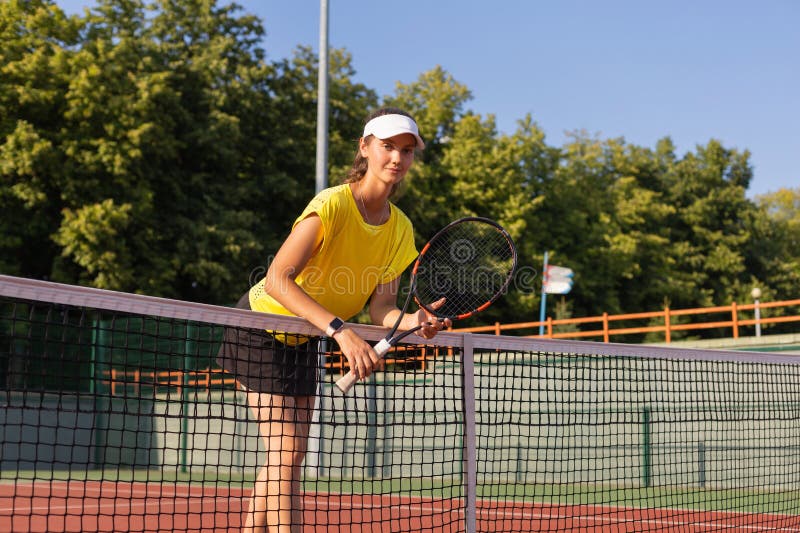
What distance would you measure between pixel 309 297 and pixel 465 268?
140 centimetres

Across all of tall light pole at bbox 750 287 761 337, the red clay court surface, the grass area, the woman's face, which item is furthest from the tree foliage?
the woman's face

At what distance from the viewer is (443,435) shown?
5.38m

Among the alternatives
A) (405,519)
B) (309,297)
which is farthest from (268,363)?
(405,519)

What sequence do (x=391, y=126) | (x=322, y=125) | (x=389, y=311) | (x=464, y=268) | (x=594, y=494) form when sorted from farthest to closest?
(x=322, y=125), (x=594, y=494), (x=464, y=268), (x=389, y=311), (x=391, y=126)

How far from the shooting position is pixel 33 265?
2433 centimetres

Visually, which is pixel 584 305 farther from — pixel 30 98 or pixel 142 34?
pixel 30 98

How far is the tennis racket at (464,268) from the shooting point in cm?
383

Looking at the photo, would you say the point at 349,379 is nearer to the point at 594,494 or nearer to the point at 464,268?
the point at 464,268

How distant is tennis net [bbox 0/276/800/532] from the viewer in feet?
11.4

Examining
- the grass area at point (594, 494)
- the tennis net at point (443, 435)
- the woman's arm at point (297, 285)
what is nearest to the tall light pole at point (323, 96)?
the tennis net at point (443, 435)

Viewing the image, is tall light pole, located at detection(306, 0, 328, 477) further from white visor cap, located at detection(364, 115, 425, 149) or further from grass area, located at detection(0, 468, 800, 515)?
white visor cap, located at detection(364, 115, 425, 149)

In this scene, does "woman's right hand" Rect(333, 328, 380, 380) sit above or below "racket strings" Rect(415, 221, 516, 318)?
below

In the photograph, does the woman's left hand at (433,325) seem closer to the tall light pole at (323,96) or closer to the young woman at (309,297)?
the young woman at (309,297)

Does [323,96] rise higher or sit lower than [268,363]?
higher
